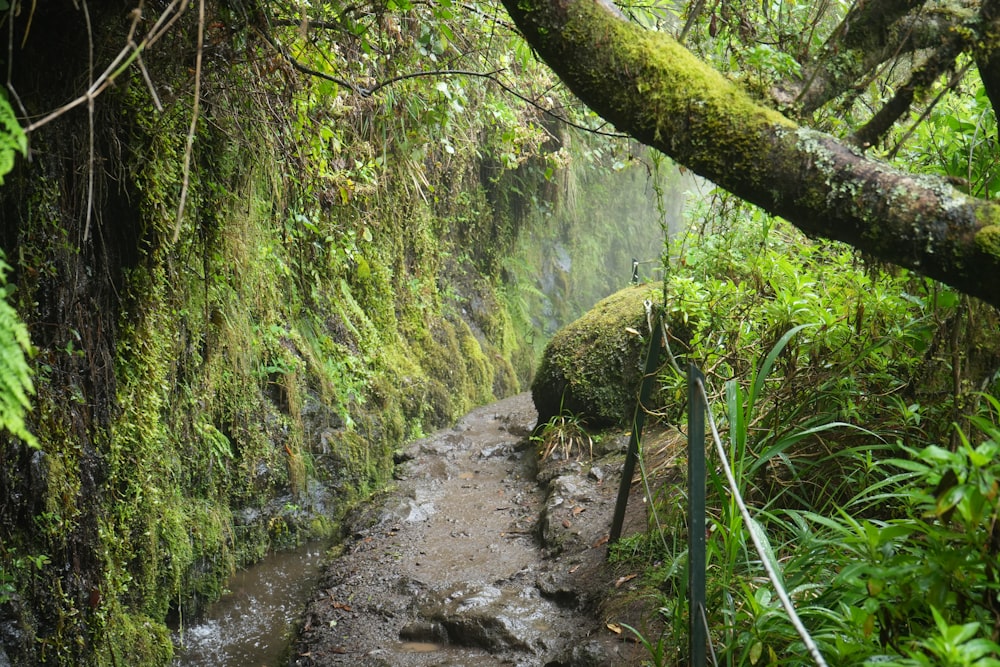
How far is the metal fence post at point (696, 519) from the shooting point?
199 centimetres

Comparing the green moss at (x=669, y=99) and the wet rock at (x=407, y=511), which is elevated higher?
the green moss at (x=669, y=99)

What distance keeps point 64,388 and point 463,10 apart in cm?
278

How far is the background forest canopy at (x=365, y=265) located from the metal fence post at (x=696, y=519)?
0.18m

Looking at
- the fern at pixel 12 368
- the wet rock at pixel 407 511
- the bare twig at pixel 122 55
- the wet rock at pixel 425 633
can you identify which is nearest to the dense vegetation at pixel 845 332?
the bare twig at pixel 122 55

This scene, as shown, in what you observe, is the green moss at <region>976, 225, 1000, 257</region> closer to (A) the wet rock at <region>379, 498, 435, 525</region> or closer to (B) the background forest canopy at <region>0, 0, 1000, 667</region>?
(B) the background forest canopy at <region>0, 0, 1000, 667</region>

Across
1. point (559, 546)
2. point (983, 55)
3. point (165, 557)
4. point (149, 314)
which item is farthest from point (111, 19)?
point (559, 546)

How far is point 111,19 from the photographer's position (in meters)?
2.28

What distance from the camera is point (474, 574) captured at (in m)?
4.19

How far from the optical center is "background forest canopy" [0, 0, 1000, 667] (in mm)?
1787

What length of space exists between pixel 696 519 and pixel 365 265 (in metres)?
3.98

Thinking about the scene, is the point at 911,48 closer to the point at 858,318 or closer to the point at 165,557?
the point at 858,318

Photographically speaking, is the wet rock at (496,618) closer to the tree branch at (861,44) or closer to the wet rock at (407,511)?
the wet rock at (407,511)

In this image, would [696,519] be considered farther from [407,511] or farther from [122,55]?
[407,511]

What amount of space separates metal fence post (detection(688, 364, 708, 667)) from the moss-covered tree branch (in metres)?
0.57
